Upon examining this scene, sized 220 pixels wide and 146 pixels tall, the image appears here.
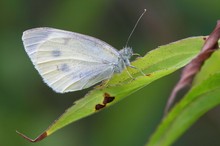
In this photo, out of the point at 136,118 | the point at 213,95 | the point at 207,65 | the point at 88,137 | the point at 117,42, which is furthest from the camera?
the point at 117,42

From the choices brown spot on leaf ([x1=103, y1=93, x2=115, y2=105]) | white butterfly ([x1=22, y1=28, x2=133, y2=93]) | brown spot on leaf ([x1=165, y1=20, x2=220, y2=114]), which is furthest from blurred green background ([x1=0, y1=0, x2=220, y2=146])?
brown spot on leaf ([x1=165, y1=20, x2=220, y2=114])

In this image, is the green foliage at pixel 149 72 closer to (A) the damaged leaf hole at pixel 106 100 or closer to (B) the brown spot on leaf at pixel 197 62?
(A) the damaged leaf hole at pixel 106 100

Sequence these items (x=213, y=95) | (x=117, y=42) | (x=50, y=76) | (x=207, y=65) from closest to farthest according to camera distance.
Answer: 1. (x=213, y=95)
2. (x=207, y=65)
3. (x=50, y=76)
4. (x=117, y=42)

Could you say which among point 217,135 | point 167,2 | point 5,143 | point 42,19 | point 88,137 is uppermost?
point 42,19

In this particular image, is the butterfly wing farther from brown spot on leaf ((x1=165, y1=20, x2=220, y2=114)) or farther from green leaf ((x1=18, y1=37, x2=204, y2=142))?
brown spot on leaf ((x1=165, y1=20, x2=220, y2=114))

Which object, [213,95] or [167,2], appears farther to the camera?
[167,2]

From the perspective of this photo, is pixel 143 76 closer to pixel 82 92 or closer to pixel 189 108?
pixel 189 108

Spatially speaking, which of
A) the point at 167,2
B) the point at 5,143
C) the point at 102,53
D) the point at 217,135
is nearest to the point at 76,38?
the point at 102,53

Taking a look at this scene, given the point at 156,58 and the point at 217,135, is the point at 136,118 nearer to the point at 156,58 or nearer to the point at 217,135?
the point at 217,135
